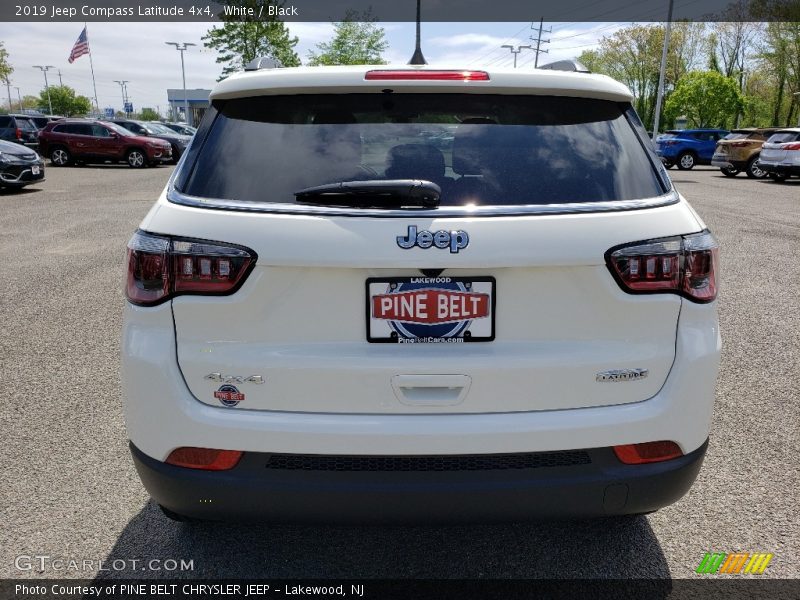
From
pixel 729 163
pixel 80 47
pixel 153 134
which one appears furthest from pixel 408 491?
pixel 80 47

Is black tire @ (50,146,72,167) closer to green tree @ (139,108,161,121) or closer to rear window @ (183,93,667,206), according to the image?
rear window @ (183,93,667,206)

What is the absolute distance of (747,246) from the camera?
9703 millimetres

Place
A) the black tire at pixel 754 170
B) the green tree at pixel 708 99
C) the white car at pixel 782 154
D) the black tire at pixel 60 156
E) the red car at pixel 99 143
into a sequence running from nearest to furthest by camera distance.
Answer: the white car at pixel 782 154, the black tire at pixel 754 170, the red car at pixel 99 143, the black tire at pixel 60 156, the green tree at pixel 708 99

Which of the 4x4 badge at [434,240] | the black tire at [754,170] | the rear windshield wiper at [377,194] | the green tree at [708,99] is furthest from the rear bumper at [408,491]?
the green tree at [708,99]

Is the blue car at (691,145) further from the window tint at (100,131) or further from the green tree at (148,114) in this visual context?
the green tree at (148,114)

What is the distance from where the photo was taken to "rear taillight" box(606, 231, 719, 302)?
2.02 meters

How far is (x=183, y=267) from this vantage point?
2023 millimetres

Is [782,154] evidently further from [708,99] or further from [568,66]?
[708,99]

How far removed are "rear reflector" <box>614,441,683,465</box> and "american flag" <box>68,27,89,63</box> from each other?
1945 inches

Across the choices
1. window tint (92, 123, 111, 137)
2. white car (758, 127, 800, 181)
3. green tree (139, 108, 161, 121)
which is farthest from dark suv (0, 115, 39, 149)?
green tree (139, 108, 161, 121)

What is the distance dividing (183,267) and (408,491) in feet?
3.16

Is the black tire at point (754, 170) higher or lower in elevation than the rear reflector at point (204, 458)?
lower

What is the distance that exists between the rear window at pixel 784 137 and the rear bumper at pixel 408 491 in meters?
23.0

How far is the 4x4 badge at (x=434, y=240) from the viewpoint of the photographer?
1.92m
